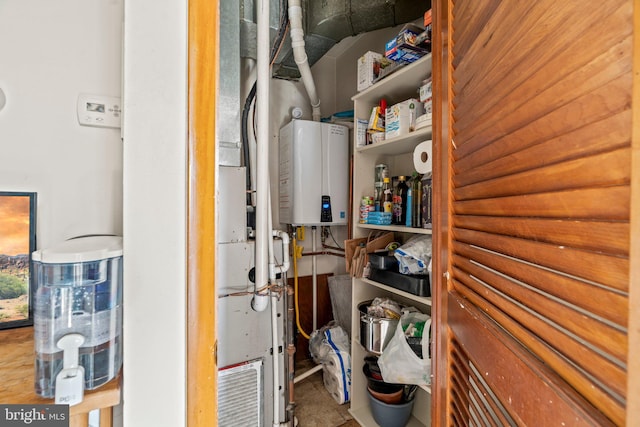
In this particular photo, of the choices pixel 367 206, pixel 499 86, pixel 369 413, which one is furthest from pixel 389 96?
pixel 369 413

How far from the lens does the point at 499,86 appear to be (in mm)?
511

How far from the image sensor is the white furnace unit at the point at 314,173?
1852 mm

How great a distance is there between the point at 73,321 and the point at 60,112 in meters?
0.53

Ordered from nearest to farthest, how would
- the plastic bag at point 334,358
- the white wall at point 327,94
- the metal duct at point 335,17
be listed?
the metal duct at point 335,17 < the plastic bag at point 334,358 < the white wall at point 327,94

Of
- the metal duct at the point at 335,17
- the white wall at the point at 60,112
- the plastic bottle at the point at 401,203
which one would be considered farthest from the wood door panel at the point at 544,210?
the metal duct at the point at 335,17

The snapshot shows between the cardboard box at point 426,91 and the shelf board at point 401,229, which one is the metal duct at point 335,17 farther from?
the shelf board at point 401,229

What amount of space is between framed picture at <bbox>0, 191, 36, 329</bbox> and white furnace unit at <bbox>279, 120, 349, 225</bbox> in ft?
4.34

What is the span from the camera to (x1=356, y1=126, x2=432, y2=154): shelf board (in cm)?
127

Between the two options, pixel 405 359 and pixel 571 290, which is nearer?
pixel 571 290

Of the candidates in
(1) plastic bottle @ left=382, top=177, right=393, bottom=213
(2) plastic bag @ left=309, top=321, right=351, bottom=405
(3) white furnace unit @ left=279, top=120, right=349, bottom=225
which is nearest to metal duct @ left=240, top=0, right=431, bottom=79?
(3) white furnace unit @ left=279, top=120, right=349, bottom=225

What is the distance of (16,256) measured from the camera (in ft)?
2.10

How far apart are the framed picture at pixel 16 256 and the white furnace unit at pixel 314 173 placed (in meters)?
1.32

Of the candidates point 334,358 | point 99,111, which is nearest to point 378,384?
point 334,358

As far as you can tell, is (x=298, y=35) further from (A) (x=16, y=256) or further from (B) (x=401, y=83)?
(A) (x=16, y=256)
